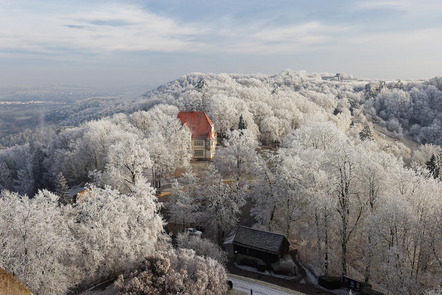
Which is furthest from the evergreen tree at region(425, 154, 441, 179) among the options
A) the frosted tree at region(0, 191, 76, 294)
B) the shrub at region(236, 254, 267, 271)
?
the frosted tree at region(0, 191, 76, 294)

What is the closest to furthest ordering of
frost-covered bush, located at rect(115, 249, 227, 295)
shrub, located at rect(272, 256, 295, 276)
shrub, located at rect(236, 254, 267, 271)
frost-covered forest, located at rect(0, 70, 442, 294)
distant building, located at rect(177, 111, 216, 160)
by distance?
frost-covered bush, located at rect(115, 249, 227, 295)
frost-covered forest, located at rect(0, 70, 442, 294)
shrub, located at rect(272, 256, 295, 276)
shrub, located at rect(236, 254, 267, 271)
distant building, located at rect(177, 111, 216, 160)

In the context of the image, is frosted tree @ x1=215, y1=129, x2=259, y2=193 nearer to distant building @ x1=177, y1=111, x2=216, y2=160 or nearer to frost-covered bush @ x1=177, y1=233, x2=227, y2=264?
distant building @ x1=177, y1=111, x2=216, y2=160

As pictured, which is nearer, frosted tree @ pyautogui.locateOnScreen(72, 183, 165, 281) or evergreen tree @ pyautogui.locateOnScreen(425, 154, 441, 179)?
frosted tree @ pyautogui.locateOnScreen(72, 183, 165, 281)

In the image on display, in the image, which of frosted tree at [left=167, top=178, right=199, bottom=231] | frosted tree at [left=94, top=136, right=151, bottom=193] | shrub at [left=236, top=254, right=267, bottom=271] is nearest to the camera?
shrub at [left=236, top=254, right=267, bottom=271]

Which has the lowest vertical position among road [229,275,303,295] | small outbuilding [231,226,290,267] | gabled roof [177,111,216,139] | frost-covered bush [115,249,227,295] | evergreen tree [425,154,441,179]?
road [229,275,303,295]

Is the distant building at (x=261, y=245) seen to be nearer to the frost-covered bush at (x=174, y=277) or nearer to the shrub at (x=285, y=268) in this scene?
the shrub at (x=285, y=268)

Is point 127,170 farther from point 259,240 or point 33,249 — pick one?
point 259,240

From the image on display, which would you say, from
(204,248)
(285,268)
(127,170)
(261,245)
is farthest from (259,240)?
(127,170)
